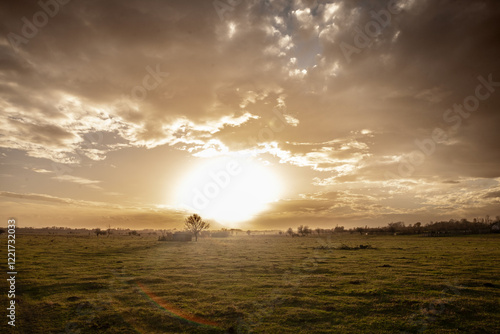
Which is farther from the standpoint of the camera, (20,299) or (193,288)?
(193,288)

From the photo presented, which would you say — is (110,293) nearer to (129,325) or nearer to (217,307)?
(129,325)

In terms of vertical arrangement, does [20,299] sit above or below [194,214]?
below

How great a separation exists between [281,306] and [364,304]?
5.34m

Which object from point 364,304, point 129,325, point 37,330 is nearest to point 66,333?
point 37,330

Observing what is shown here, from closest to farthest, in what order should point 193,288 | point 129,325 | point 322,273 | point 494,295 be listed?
1. point 129,325
2. point 494,295
3. point 193,288
4. point 322,273

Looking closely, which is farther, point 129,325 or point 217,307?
point 217,307

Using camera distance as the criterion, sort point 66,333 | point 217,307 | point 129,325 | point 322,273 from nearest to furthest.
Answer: point 66,333 → point 129,325 → point 217,307 → point 322,273

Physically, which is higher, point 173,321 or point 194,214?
point 194,214

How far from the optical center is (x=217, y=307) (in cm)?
1745

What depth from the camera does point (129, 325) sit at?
14.9m

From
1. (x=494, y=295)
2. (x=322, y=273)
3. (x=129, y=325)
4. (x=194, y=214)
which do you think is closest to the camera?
(x=129, y=325)

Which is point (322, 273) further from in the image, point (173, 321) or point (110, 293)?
point (110, 293)

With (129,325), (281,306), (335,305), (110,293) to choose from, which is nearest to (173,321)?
(129,325)

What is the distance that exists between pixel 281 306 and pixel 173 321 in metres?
6.73
